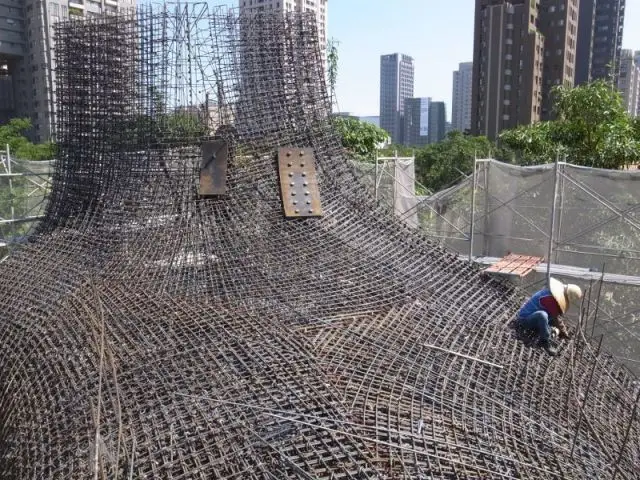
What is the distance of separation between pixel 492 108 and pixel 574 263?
1537 inches

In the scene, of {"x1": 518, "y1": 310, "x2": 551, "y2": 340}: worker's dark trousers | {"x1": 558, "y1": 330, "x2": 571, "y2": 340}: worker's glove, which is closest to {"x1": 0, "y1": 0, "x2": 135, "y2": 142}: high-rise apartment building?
{"x1": 518, "y1": 310, "x2": 551, "y2": 340}: worker's dark trousers

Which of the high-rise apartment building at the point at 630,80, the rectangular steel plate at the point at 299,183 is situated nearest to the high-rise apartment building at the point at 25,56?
the rectangular steel plate at the point at 299,183

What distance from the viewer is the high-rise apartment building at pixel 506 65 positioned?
44375mm

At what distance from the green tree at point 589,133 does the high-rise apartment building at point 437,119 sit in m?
66.4

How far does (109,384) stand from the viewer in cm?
455

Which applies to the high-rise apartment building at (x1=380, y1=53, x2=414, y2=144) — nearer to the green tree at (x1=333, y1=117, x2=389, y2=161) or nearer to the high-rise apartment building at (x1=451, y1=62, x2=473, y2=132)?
the high-rise apartment building at (x1=451, y1=62, x2=473, y2=132)

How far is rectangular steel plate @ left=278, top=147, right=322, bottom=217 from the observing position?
747 centimetres

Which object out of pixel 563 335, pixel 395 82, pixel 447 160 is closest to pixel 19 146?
pixel 447 160

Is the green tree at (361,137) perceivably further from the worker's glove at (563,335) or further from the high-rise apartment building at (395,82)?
the high-rise apartment building at (395,82)

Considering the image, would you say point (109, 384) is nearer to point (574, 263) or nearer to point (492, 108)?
point (574, 263)

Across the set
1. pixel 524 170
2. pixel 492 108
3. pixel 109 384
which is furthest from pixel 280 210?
pixel 492 108

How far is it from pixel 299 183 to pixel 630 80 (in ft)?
229

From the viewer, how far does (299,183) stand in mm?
7758

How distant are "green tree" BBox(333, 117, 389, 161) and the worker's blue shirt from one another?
10706mm
